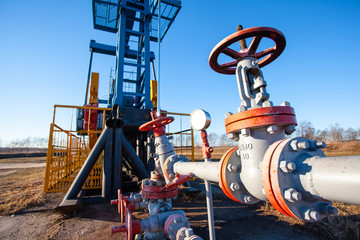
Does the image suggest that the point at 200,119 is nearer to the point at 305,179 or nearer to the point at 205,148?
the point at 205,148

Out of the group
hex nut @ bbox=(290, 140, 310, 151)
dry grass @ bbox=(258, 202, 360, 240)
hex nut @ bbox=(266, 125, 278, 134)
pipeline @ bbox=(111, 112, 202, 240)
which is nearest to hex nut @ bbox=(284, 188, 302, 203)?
hex nut @ bbox=(290, 140, 310, 151)

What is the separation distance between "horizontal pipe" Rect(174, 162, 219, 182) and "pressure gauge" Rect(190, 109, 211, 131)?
286 mm

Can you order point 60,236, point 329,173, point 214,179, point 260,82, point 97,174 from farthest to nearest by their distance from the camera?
point 97,174 → point 60,236 → point 214,179 → point 260,82 → point 329,173

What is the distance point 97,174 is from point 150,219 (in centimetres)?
304

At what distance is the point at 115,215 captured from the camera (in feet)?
10.1

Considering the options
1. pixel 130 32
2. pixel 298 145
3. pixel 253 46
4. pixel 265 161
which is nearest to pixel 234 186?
pixel 265 161

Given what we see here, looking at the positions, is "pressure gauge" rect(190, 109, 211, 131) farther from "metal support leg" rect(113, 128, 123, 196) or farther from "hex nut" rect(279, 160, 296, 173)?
"metal support leg" rect(113, 128, 123, 196)

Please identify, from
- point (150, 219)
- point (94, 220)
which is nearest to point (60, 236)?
point (94, 220)

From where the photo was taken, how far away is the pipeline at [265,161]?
0.67 metres

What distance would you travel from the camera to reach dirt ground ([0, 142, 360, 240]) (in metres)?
2.45

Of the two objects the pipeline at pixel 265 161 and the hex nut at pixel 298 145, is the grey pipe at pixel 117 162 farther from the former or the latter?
the hex nut at pixel 298 145

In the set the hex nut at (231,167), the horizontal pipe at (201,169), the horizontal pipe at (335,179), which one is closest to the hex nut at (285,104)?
the horizontal pipe at (335,179)

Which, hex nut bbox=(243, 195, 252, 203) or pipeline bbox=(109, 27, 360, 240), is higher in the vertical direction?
pipeline bbox=(109, 27, 360, 240)

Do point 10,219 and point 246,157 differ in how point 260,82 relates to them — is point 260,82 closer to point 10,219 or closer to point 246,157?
point 246,157
